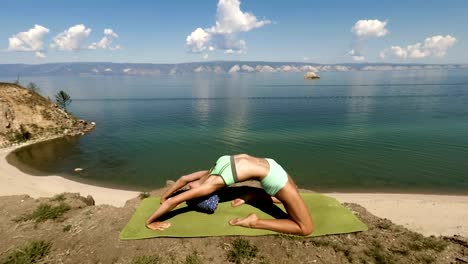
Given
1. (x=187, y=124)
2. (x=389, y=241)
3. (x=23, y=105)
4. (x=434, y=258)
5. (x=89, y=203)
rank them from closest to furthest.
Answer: (x=434, y=258) → (x=389, y=241) → (x=89, y=203) → (x=23, y=105) → (x=187, y=124)

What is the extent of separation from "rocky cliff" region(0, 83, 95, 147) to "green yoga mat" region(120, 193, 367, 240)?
1863 inches

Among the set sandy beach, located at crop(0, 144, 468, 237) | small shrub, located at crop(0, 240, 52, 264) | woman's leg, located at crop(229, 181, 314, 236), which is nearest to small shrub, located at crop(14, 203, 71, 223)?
small shrub, located at crop(0, 240, 52, 264)

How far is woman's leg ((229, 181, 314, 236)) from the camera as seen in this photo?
9.94 meters

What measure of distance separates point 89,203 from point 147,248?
7.93m

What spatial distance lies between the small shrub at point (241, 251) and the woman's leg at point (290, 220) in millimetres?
759

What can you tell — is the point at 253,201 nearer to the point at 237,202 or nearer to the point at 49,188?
the point at 237,202

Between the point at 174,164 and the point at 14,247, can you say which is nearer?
the point at 14,247

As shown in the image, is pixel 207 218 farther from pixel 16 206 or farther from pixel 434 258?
pixel 16 206

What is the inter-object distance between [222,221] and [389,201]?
20.4 metres

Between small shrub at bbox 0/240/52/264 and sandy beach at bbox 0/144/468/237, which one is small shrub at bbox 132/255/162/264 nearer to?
small shrub at bbox 0/240/52/264

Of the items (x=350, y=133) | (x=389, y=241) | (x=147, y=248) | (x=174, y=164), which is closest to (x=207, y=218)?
(x=147, y=248)

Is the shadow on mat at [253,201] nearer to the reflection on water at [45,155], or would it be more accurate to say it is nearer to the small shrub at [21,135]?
the reflection on water at [45,155]

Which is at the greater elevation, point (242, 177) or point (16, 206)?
point (242, 177)

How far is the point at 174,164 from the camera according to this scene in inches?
1537
